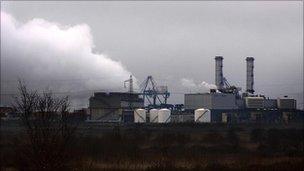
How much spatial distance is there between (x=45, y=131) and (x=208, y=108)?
58.8 meters

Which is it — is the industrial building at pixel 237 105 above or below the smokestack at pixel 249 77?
below

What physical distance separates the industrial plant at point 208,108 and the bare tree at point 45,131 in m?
55.3

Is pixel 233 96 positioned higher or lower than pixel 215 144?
higher

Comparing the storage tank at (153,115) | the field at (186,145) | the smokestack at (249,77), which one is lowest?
the field at (186,145)

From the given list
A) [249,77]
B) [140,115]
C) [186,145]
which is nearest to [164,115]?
[140,115]

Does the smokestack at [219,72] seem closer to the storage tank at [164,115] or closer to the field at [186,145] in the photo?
the storage tank at [164,115]

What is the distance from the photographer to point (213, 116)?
69312mm

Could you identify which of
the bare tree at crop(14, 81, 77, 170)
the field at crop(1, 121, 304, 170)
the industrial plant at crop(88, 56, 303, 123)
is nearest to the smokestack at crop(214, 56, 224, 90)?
the industrial plant at crop(88, 56, 303, 123)

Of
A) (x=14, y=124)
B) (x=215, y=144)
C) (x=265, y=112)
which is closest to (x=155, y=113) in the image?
(x=265, y=112)

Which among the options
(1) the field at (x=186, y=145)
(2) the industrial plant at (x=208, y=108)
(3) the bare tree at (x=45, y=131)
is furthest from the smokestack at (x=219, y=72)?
(3) the bare tree at (x=45, y=131)

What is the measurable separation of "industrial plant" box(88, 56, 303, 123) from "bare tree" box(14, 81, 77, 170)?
182 feet

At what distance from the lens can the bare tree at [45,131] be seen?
11477 mm

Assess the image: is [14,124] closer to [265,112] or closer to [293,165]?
[265,112]

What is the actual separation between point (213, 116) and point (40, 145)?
59.0 m
